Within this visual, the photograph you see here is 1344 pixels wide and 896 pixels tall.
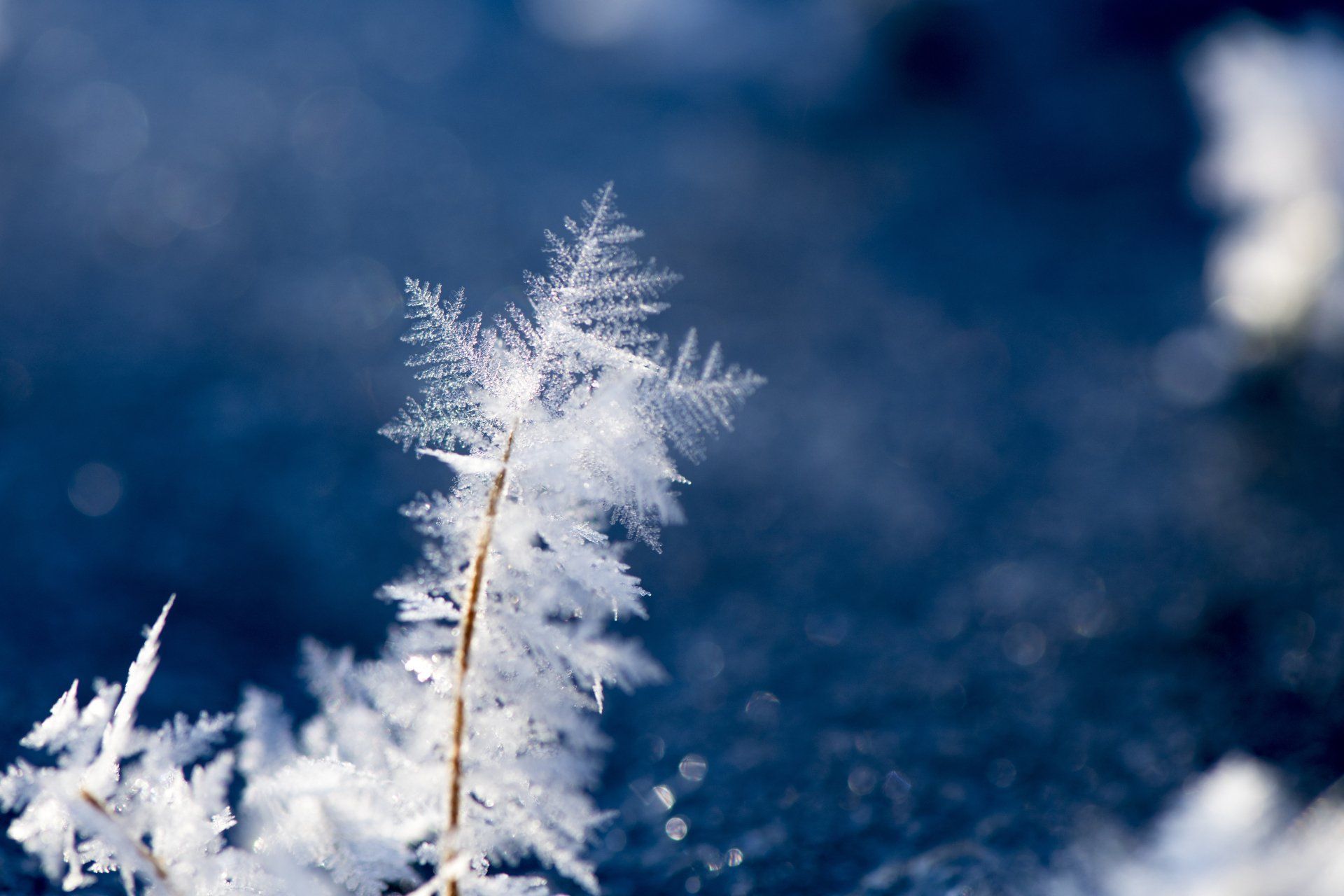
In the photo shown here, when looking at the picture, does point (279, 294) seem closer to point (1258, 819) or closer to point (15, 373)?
point (15, 373)

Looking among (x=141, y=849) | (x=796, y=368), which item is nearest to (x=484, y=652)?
(x=141, y=849)

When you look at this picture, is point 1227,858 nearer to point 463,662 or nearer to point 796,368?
point 463,662

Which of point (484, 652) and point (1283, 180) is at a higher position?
point (1283, 180)

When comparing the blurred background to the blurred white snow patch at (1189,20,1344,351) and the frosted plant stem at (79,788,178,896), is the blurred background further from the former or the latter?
the frosted plant stem at (79,788,178,896)

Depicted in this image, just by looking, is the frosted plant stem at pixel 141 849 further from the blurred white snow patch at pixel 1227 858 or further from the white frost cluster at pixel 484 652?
the blurred white snow patch at pixel 1227 858

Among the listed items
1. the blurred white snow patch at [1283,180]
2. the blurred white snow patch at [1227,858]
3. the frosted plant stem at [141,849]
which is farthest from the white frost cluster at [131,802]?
the blurred white snow patch at [1283,180]

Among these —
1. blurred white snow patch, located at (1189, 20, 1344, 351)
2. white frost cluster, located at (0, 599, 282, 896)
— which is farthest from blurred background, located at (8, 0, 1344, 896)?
white frost cluster, located at (0, 599, 282, 896)

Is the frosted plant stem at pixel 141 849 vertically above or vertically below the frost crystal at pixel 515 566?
below

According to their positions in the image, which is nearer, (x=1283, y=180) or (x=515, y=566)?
(x=515, y=566)
